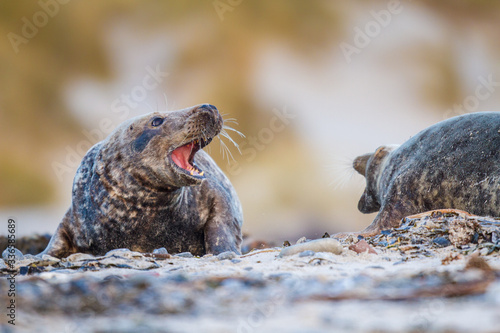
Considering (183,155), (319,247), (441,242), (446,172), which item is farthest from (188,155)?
(446,172)

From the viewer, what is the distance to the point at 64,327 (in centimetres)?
142

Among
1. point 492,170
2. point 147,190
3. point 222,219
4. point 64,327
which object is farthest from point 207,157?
point 64,327

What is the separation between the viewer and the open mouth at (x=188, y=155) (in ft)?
14.1

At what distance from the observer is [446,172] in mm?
4750

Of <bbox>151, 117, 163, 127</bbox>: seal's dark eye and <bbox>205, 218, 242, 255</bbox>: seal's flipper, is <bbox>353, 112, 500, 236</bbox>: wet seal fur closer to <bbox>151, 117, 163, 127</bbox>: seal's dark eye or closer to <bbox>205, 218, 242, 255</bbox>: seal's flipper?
<bbox>205, 218, 242, 255</bbox>: seal's flipper

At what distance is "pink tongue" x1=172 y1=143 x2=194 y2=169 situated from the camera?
14.4 feet

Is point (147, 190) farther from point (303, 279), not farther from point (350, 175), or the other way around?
point (350, 175)

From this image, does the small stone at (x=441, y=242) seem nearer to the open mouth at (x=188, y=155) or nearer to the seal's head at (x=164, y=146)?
the seal's head at (x=164, y=146)

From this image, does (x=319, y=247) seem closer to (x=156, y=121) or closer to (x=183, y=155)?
(x=183, y=155)

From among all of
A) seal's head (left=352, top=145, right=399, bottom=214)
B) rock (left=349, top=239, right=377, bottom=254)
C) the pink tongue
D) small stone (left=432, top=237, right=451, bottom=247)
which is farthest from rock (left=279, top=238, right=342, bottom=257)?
seal's head (left=352, top=145, right=399, bottom=214)

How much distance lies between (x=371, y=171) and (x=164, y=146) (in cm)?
307

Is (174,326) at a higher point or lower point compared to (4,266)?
lower

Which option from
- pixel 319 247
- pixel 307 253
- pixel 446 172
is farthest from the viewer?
pixel 446 172

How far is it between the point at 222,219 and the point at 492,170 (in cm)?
233
